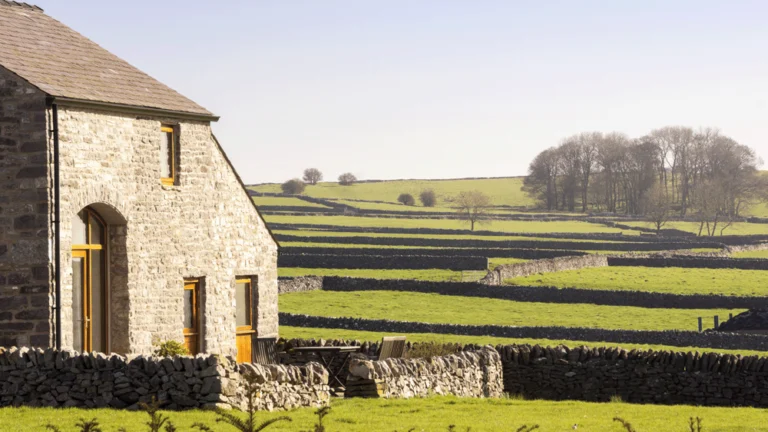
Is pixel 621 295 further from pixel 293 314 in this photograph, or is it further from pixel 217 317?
pixel 217 317

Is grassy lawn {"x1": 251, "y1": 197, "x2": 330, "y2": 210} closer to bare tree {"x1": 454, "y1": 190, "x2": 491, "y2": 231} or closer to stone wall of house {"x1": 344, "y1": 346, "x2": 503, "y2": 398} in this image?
bare tree {"x1": 454, "y1": 190, "x2": 491, "y2": 231}

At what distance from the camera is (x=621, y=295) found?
48.8m

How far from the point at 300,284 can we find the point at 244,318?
30.4 meters

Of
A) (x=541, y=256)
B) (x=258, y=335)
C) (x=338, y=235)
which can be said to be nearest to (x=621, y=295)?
(x=541, y=256)

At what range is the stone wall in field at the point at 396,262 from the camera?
6406 cm

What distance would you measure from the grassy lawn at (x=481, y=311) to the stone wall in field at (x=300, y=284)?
30.0 inches

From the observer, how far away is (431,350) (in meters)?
22.0

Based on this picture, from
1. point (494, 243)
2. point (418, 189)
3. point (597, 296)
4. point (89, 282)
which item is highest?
point (418, 189)

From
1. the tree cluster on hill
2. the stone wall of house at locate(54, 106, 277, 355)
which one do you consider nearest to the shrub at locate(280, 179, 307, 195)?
the tree cluster on hill

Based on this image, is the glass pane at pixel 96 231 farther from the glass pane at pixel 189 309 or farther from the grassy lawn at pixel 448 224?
the grassy lawn at pixel 448 224

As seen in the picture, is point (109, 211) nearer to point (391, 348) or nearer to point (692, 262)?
point (391, 348)

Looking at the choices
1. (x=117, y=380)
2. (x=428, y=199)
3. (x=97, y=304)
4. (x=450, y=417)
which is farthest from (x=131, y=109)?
(x=428, y=199)

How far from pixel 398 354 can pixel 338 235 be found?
65.9m

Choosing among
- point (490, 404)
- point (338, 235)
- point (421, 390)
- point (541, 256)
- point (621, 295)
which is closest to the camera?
point (490, 404)
